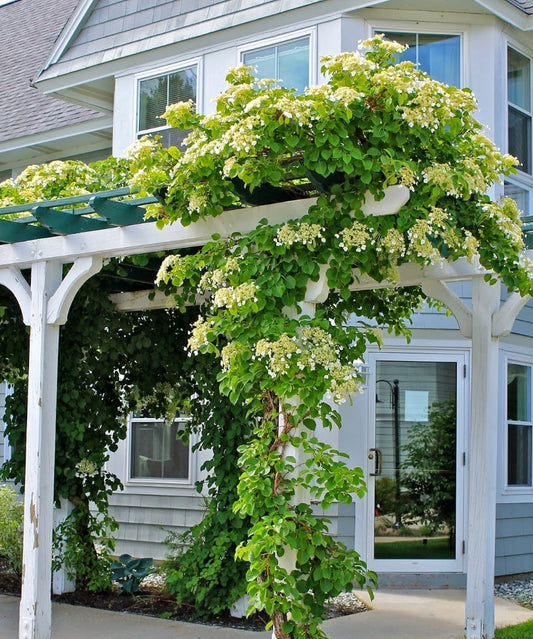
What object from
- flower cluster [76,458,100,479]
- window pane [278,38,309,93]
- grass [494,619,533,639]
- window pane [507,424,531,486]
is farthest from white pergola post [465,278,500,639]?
window pane [278,38,309,93]

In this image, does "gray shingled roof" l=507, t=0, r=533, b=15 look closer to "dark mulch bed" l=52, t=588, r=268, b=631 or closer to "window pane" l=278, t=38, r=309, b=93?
"window pane" l=278, t=38, r=309, b=93

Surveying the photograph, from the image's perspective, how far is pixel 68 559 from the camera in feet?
23.9

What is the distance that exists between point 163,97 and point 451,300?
4.94 metres

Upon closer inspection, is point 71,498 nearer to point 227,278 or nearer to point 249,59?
point 227,278

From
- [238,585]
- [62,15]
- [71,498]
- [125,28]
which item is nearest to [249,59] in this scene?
[125,28]

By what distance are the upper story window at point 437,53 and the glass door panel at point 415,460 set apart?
107 inches

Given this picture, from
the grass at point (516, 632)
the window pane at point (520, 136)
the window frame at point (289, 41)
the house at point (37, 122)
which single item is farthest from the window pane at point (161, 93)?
the grass at point (516, 632)

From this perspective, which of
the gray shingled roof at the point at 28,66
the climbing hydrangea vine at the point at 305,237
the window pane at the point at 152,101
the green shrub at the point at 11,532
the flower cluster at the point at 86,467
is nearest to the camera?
the climbing hydrangea vine at the point at 305,237

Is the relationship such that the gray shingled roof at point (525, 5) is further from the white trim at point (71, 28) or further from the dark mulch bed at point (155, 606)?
the dark mulch bed at point (155, 606)

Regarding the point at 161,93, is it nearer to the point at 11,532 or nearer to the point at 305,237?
the point at 11,532

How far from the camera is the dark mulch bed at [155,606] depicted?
6.55 metres

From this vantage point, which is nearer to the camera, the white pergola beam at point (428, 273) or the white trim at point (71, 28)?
the white pergola beam at point (428, 273)

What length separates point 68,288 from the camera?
579 cm

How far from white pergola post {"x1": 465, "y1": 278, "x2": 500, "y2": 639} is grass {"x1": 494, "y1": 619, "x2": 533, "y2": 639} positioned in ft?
0.50
